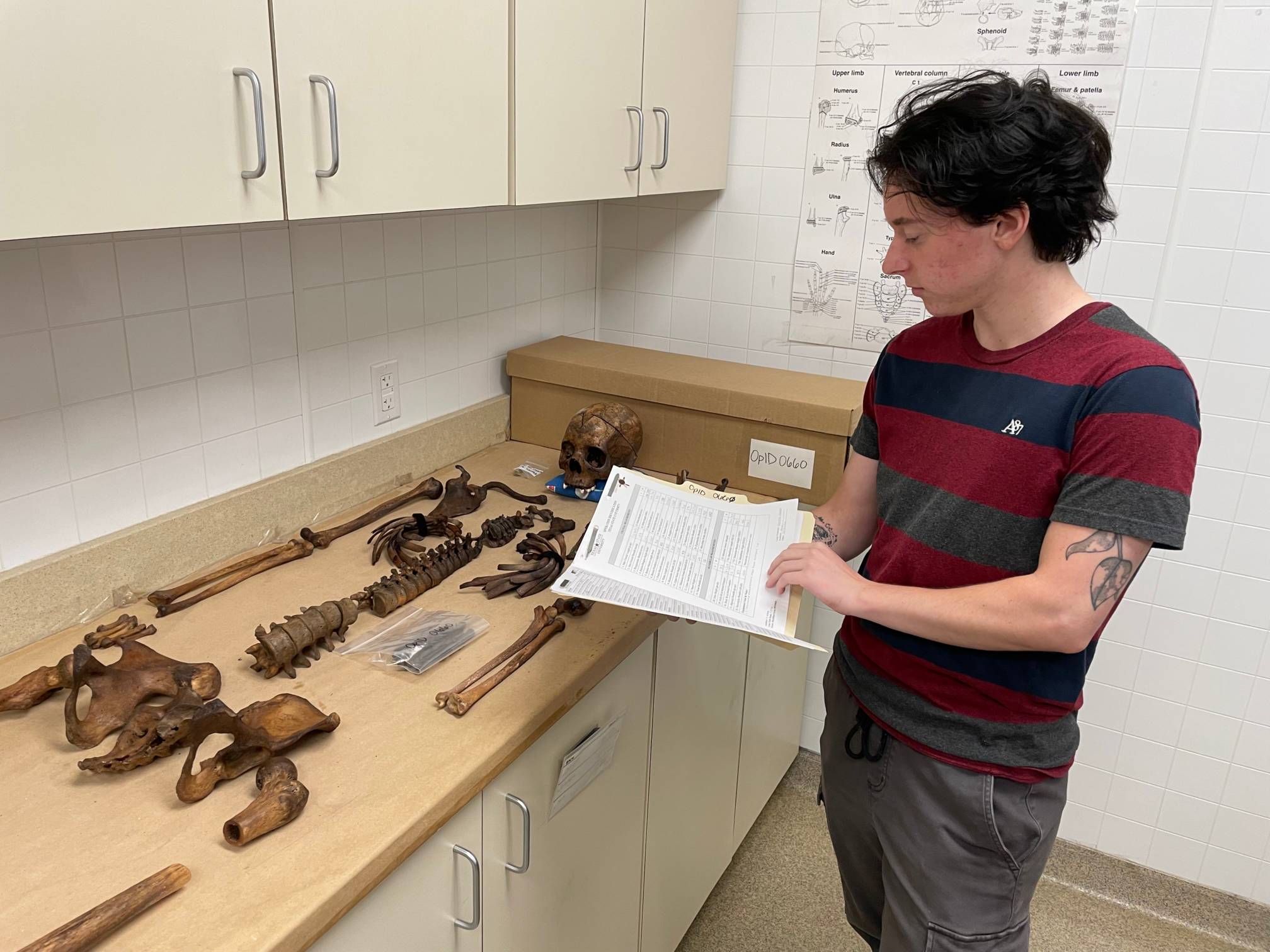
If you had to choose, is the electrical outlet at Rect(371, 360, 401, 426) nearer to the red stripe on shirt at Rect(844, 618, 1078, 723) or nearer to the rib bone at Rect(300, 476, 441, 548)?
the rib bone at Rect(300, 476, 441, 548)

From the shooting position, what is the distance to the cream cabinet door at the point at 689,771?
65.0 inches

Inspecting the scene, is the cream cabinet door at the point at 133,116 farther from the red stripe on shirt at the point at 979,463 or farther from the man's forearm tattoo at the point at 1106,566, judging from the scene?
the man's forearm tattoo at the point at 1106,566

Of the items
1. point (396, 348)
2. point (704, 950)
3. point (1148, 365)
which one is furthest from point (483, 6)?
point (704, 950)

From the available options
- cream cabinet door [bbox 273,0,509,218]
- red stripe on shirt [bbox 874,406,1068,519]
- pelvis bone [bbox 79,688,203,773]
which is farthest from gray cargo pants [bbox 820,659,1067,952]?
cream cabinet door [bbox 273,0,509,218]

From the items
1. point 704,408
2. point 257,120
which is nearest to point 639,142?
point 704,408

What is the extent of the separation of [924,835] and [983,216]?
794 mm

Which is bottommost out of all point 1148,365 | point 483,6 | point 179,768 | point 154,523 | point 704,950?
point 704,950

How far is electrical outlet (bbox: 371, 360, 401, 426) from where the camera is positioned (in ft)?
6.00

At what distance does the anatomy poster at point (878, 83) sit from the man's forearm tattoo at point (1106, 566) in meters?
1.23

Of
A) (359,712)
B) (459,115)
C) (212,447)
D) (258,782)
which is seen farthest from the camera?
(212,447)

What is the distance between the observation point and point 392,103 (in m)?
1.24

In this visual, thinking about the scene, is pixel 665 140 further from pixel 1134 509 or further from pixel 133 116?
pixel 1134 509

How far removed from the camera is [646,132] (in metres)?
1.87

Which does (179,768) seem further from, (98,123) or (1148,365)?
(1148,365)
